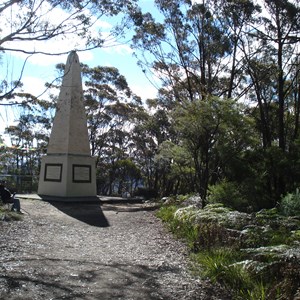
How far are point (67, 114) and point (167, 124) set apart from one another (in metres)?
12.9

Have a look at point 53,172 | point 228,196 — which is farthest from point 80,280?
point 53,172

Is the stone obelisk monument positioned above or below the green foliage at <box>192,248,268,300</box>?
above

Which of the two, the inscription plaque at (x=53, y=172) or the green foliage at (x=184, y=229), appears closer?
the green foliage at (x=184, y=229)

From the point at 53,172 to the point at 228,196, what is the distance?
1016 centimetres

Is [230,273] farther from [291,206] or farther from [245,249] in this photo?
[291,206]

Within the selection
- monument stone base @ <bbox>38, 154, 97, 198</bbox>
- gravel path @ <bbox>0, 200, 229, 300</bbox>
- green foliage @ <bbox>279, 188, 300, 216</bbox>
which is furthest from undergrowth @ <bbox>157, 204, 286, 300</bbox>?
monument stone base @ <bbox>38, 154, 97, 198</bbox>

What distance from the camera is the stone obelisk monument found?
20297 mm

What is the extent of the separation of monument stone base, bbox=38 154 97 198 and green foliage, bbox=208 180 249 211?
8367 mm

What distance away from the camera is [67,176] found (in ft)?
65.9

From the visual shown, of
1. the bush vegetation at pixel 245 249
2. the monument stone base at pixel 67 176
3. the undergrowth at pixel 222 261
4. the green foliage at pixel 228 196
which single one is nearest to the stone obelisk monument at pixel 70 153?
the monument stone base at pixel 67 176

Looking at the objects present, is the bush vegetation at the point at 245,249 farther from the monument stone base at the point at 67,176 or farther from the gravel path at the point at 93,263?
the monument stone base at the point at 67,176

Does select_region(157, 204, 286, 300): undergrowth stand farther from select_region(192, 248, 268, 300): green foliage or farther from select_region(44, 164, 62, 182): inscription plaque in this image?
select_region(44, 164, 62, 182): inscription plaque

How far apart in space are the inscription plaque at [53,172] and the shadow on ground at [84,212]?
92.7 inches

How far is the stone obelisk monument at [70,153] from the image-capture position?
20297mm
